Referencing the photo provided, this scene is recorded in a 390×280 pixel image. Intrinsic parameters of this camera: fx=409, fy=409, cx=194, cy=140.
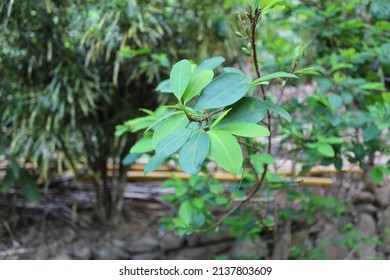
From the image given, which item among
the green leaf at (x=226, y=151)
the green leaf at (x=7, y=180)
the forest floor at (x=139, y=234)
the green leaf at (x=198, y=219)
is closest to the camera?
the green leaf at (x=226, y=151)

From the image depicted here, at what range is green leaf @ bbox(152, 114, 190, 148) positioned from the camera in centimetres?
69

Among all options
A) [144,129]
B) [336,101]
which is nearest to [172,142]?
[336,101]

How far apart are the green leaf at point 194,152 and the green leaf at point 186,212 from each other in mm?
603

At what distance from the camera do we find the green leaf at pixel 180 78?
679 mm

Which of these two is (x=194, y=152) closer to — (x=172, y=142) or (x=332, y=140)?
(x=172, y=142)

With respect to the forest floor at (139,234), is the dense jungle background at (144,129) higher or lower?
higher

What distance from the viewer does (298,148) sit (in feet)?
4.30

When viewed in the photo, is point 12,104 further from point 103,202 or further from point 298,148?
point 298,148

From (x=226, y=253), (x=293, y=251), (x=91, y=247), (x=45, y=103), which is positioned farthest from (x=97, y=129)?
(x=293, y=251)

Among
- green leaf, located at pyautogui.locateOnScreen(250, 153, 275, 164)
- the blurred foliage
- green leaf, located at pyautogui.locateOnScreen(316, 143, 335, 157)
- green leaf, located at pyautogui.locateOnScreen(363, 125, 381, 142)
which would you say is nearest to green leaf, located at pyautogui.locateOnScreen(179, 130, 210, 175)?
A: green leaf, located at pyautogui.locateOnScreen(250, 153, 275, 164)

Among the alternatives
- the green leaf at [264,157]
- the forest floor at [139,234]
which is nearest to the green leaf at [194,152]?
the green leaf at [264,157]

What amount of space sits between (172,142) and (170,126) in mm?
50

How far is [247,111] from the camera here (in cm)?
70

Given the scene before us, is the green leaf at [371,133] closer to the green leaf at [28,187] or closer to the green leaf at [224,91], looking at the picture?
the green leaf at [224,91]
